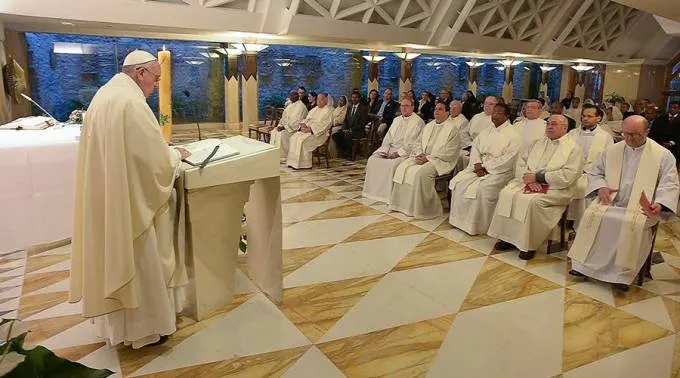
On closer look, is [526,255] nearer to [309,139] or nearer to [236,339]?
[236,339]

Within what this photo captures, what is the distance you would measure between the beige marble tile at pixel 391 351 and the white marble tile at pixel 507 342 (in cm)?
7

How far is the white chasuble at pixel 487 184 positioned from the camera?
5.32 meters

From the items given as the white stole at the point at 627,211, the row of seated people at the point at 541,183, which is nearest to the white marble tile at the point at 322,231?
the row of seated people at the point at 541,183

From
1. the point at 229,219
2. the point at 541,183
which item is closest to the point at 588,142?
the point at 541,183

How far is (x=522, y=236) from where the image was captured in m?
4.64

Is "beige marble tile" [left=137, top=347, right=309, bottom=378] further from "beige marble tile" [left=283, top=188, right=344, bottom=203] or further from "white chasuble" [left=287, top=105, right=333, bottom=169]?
"white chasuble" [left=287, top=105, right=333, bottom=169]

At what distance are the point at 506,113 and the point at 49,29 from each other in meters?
9.35

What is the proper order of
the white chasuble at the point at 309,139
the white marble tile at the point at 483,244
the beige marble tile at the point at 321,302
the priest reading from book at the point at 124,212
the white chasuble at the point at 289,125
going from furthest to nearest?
the white chasuble at the point at 289,125 → the white chasuble at the point at 309,139 → the white marble tile at the point at 483,244 → the beige marble tile at the point at 321,302 → the priest reading from book at the point at 124,212

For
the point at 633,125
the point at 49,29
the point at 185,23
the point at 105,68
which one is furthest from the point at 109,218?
the point at 105,68

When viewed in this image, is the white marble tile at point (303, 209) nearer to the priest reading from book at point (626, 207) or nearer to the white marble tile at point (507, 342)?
the white marble tile at point (507, 342)

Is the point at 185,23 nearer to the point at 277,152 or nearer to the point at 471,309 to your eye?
the point at 277,152

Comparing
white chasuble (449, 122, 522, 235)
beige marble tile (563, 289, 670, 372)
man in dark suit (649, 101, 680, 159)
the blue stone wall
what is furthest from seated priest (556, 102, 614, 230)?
the blue stone wall

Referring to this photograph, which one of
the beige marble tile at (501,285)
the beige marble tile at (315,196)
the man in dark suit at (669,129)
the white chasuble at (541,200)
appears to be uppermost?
the man in dark suit at (669,129)

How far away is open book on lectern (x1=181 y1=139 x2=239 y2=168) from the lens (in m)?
3.02
